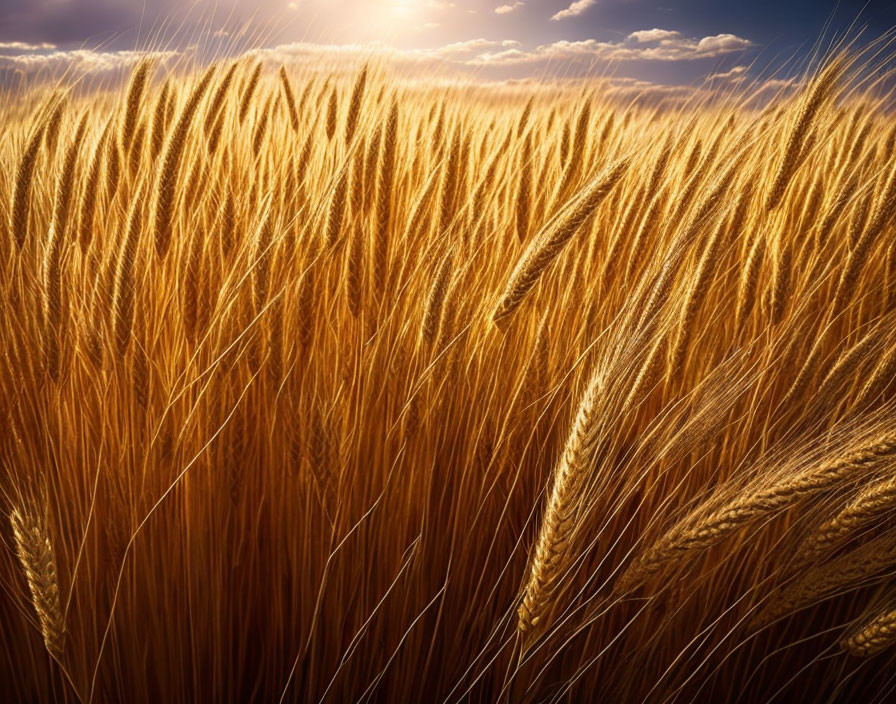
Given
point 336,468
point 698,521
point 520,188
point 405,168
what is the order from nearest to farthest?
point 698,521 < point 336,468 < point 520,188 < point 405,168

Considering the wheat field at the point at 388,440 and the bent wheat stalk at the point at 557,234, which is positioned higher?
the bent wheat stalk at the point at 557,234

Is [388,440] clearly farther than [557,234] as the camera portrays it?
Yes

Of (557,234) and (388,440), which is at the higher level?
(557,234)

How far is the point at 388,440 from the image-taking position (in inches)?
30.6

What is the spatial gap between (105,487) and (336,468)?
0.28 m

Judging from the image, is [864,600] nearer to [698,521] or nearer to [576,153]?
[698,521]

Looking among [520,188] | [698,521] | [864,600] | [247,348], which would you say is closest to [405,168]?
[520,188]

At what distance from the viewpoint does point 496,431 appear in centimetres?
84

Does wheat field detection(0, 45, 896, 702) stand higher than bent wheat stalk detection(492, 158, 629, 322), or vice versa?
bent wheat stalk detection(492, 158, 629, 322)

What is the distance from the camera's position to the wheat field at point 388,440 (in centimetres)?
73

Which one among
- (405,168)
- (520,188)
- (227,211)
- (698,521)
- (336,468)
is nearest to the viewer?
(698,521)

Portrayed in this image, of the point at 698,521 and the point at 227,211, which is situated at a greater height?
the point at 227,211

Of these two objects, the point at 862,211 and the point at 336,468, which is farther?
the point at 862,211

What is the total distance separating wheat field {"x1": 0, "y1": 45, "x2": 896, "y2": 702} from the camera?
2.38 feet
